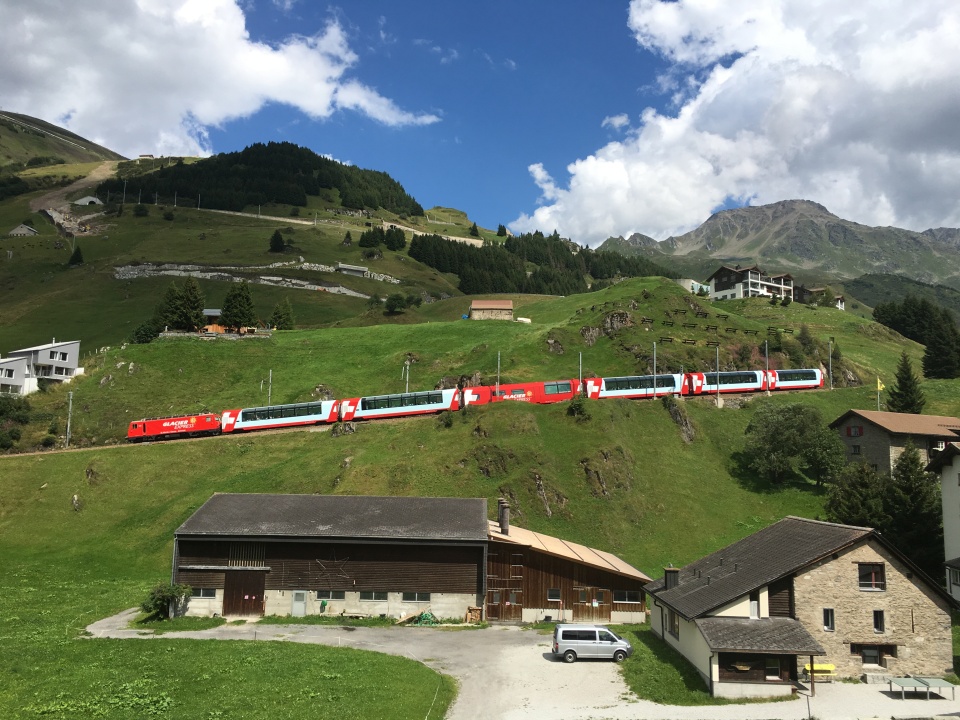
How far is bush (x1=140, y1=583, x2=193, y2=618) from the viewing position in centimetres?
3628

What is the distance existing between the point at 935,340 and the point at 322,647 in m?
96.3

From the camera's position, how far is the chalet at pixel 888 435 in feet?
187

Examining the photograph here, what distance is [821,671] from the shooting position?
26.7m

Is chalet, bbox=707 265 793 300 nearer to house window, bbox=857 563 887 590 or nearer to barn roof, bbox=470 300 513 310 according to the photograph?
barn roof, bbox=470 300 513 310

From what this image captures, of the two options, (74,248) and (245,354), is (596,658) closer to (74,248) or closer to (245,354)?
(245,354)

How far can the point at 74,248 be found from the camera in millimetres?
175750

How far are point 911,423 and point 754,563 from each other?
3892cm

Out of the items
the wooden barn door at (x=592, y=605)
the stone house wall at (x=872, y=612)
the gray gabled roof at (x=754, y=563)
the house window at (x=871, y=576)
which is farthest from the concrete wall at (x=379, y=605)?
the house window at (x=871, y=576)

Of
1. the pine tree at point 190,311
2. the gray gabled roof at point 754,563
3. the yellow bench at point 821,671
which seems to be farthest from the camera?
the pine tree at point 190,311

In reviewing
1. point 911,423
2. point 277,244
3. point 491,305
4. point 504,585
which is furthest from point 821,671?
point 277,244

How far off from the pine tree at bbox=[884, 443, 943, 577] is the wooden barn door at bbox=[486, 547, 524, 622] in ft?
79.5

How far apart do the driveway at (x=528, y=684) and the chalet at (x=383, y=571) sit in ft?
9.91

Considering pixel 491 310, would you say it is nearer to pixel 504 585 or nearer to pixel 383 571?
pixel 504 585

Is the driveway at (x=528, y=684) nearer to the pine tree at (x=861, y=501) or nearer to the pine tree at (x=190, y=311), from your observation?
the pine tree at (x=861, y=501)
